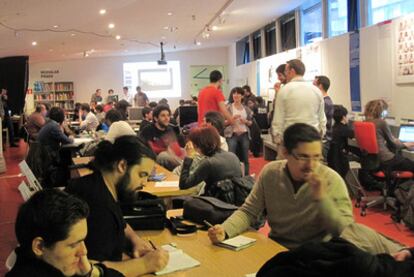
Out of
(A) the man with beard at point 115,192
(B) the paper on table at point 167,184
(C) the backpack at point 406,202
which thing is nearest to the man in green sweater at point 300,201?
(A) the man with beard at point 115,192

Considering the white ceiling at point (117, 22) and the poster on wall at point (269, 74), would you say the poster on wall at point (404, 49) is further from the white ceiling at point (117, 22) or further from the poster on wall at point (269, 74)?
the poster on wall at point (269, 74)

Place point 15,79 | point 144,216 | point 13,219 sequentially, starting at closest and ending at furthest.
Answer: point 144,216 < point 13,219 < point 15,79

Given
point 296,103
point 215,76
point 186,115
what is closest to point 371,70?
point 215,76

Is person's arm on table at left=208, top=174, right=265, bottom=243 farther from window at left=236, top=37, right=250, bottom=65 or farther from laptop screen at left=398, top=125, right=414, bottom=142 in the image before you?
window at left=236, top=37, right=250, bottom=65

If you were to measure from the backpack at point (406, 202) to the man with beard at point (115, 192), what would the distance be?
3.53 meters

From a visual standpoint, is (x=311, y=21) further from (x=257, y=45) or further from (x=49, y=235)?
(x=49, y=235)

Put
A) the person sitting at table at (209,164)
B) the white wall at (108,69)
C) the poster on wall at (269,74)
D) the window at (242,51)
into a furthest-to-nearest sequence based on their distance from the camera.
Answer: the white wall at (108,69) → the window at (242,51) → the poster on wall at (269,74) → the person sitting at table at (209,164)

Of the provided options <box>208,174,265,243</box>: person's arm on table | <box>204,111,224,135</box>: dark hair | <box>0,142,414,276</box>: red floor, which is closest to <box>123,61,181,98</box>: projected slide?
<box>0,142,414,276</box>: red floor

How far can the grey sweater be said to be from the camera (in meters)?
2.20

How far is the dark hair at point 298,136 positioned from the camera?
224 cm

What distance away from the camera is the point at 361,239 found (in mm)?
1967

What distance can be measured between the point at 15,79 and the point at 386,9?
46.7 ft

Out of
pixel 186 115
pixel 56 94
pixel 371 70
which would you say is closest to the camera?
pixel 371 70

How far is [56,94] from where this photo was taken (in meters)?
20.2
